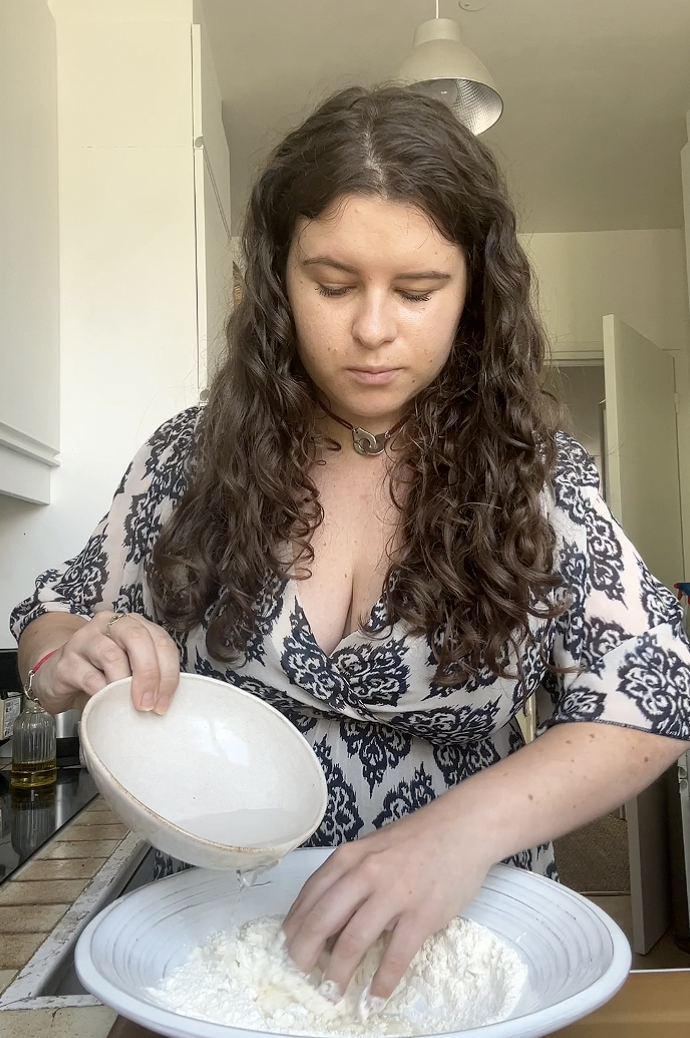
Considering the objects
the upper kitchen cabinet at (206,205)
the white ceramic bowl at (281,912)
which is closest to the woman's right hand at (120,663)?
the white ceramic bowl at (281,912)

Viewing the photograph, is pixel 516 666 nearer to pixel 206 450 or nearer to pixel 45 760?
pixel 206 450

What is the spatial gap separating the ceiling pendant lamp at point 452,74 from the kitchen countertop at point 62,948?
1489 millimetres

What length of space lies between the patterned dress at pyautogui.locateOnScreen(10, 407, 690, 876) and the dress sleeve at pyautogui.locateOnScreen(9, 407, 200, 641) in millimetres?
11

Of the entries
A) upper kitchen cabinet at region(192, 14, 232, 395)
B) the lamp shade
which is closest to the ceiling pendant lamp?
the lamp shade

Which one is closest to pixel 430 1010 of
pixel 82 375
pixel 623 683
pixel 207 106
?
pixel 623 683

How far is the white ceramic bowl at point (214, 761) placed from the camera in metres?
0.64

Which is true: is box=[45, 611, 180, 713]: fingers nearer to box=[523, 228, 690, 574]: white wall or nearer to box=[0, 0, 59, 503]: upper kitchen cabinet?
box=[0, 0, 59, 503]: upper kitchen cabinet

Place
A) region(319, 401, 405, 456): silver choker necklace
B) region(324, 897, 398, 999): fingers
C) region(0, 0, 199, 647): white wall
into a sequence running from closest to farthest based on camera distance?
region(324, 897, 398, 999): fingers < region(319, 401, 405, 456): silver choker necklace < region(0, 0, 199, 647): white wall

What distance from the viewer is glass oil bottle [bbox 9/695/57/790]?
1546 millimetres

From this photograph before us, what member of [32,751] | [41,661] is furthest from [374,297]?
[32,751]

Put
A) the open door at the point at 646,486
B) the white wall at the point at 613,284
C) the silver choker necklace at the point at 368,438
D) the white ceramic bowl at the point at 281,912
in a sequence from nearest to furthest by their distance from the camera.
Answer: the white ceramic bowl at the point at 281,912
the silver choker necklace at the point at 368,438
the open door at the point at 646,486
the white wall at the point at 613,284

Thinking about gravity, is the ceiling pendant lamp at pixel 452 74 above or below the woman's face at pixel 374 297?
above

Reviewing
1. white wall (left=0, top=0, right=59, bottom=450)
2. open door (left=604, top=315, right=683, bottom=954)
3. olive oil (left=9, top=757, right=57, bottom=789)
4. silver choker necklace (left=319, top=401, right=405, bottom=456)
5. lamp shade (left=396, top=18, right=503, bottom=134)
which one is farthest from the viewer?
open door (left=604, top=315, right=683, bottom=954)

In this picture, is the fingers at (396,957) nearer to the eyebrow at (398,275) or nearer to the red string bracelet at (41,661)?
the red string bracelet at (41,661)
